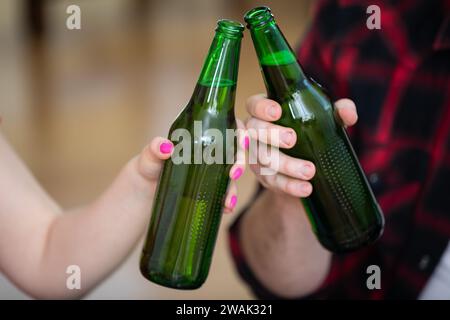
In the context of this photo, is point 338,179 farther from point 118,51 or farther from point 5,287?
point 118,51

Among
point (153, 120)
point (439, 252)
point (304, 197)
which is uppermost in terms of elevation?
point (304, 197)

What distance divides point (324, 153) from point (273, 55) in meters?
0.11

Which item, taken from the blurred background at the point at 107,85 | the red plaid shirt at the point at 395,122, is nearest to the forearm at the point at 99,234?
the red plaid shirt at the point at 395,122

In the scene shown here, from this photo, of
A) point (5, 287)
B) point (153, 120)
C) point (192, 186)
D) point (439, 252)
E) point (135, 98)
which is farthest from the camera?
point (135, 98)

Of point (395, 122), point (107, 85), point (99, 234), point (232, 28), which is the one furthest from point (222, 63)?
point (107, 85)

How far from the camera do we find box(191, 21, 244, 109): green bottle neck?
629 mm

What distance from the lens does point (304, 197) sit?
712 millimetres

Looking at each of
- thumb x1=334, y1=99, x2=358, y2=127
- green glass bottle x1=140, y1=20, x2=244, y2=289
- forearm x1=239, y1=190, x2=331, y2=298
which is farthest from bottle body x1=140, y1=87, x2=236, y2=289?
forearm x1=239, y1=190, x2=331, y2=298

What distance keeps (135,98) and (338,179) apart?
232 centimetres

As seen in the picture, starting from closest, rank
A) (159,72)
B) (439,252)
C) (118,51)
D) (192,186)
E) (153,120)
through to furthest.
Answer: (192,186), (439,252), (153,120), (159,72), (118,51)

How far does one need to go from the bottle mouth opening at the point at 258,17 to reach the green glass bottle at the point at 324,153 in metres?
0.02
